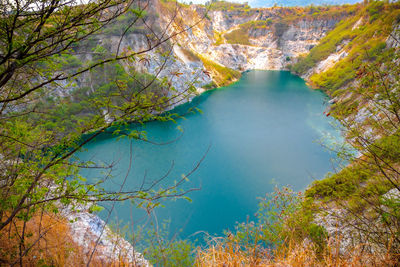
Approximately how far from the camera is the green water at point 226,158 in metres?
10.3

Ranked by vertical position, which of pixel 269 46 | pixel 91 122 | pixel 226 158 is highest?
pixel 269 46

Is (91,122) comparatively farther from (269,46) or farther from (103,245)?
(269,46)

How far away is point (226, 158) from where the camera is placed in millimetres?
15281

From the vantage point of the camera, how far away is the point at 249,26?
76438 mm

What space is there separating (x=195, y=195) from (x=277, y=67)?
65865mm

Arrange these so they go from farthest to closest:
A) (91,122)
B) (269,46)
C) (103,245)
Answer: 1. (269,46)
2. (103,245)
3. (91,122)

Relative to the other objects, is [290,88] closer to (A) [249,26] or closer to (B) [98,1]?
(B) [98,1]

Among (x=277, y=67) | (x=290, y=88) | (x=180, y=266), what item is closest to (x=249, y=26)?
(x=277, y=67)

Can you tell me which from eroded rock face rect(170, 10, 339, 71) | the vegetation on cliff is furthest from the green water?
eroded rock face rect(170, 10, 339, 71)

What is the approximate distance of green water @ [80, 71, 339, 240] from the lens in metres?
10.3

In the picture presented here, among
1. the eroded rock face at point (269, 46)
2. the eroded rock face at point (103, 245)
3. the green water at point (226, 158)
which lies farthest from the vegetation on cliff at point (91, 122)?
the eroded rock face at point (269, 46)

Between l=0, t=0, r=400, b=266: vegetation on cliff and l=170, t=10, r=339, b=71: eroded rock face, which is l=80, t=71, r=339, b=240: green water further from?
l=170, t=10, r=339, b=71: eroded rock face

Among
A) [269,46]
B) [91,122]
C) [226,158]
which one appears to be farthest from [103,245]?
[269,46]

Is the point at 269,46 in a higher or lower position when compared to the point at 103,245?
higher
